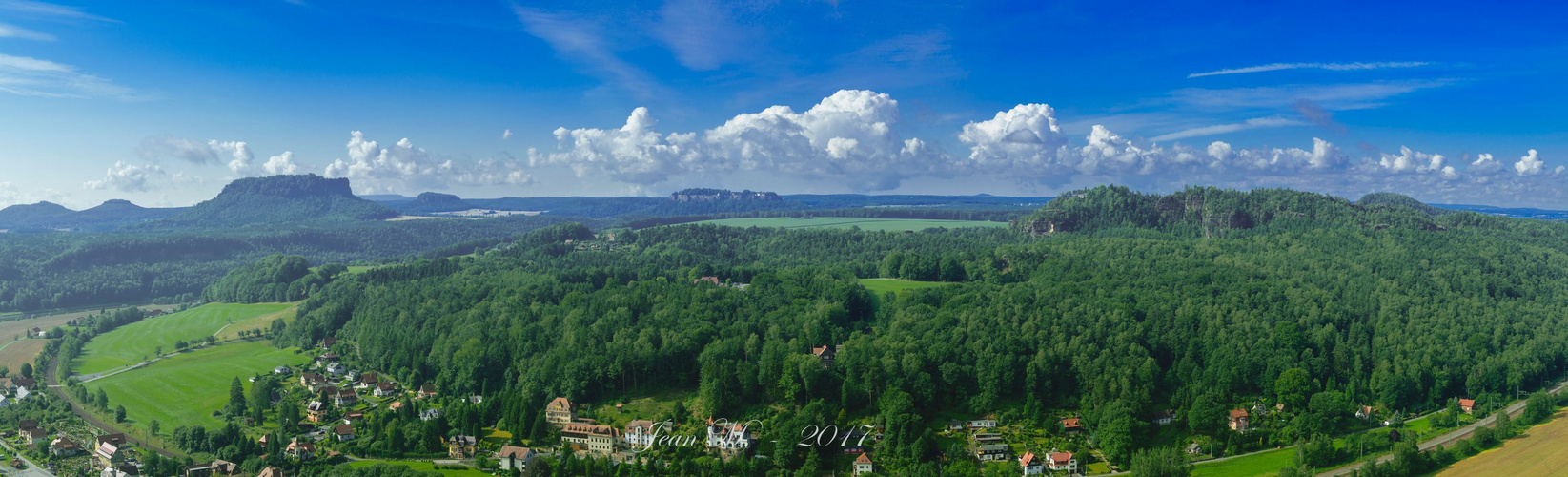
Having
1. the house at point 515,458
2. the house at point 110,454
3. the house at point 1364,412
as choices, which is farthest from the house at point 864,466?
the house at point 110,454

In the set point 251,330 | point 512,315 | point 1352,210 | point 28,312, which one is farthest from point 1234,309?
point 28,312

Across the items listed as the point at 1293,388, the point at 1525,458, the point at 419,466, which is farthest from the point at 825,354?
the point at 1525,458

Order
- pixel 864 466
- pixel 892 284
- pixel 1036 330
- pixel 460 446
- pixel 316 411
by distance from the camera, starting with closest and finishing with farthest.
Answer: pixel 864 466 → pixel 460 446 → pixel 316 411 → pixel 1036 330 → pixel 892 284

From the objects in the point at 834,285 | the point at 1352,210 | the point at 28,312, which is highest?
the point at 1352,210

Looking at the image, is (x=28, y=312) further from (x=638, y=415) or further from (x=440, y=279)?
(x=638, y=415)

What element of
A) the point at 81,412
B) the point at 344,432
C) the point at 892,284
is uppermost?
the point at 892,284

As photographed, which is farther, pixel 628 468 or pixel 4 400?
pixel 4 400

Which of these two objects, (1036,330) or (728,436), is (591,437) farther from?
(1036,330)
